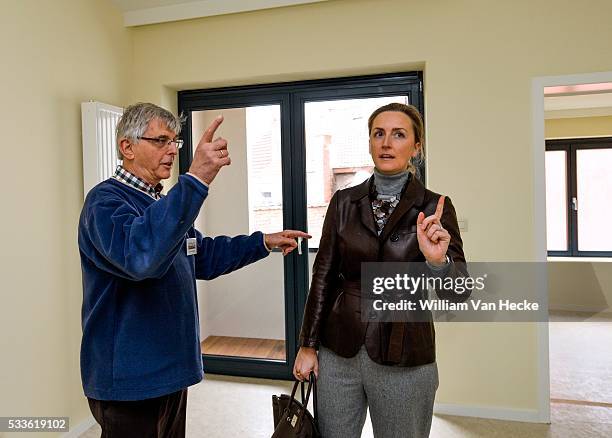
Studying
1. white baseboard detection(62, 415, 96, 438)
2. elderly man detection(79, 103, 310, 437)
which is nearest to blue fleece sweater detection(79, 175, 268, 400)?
elderly man detection(79, 103, 310, 437)

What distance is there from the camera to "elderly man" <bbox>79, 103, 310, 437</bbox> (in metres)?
1.17

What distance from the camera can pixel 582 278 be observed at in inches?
208

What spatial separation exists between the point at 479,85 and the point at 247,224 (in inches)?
72.4

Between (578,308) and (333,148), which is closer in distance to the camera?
(333,148)

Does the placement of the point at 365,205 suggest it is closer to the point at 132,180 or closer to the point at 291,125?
the point at 132,180

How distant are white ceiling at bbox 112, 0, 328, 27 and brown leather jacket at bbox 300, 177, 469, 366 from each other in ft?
6.65

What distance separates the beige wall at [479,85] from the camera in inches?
102

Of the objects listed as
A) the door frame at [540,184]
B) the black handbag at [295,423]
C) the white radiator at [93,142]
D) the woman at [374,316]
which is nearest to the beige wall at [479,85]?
the door frame at [540,184]

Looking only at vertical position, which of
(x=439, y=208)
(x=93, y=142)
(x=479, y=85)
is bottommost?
(x=439, y=208)

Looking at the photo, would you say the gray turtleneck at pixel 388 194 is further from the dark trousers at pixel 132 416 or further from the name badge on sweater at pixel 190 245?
the dark trousers at pixel 132 416

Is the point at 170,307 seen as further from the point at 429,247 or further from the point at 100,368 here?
the point at 429,247

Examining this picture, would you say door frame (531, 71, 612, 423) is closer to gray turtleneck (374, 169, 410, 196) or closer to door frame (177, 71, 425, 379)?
door frame (177, 71, 425, 379)

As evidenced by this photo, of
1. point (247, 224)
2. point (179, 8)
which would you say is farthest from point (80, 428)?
point (179, 8)

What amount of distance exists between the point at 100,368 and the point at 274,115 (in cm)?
235
